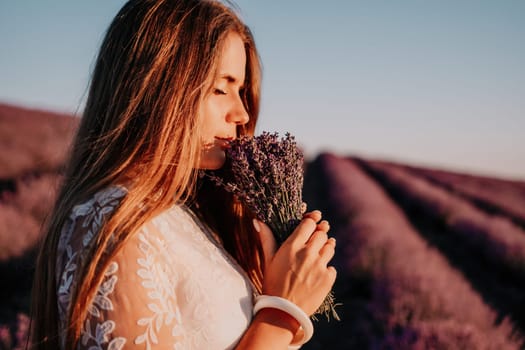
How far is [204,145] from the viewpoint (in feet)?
4.63

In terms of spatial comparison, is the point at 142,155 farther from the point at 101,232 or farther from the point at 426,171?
the point at 426,171

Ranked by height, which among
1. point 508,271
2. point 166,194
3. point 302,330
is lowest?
point 508,271

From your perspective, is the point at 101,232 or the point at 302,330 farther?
the point at 302,330

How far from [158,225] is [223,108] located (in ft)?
1.47

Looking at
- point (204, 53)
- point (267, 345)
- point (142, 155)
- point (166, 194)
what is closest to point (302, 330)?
point (267, 345)

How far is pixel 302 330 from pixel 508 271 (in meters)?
7.71

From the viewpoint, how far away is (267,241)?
1445 mm

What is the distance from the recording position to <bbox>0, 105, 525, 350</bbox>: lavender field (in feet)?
12.8

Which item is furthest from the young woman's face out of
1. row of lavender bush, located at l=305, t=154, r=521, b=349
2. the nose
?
row of lavender bush, located at l=305, t=154, r=521, b=349

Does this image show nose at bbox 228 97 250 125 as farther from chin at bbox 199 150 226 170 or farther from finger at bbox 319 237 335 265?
finger at bbox 319 237 335 265

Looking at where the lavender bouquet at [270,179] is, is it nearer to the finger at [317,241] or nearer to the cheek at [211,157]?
the cheek at [211,157]

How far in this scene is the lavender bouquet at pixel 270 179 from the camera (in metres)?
1.53

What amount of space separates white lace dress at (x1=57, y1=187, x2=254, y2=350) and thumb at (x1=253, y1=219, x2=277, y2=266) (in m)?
0.14

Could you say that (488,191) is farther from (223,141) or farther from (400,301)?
(223,141)
